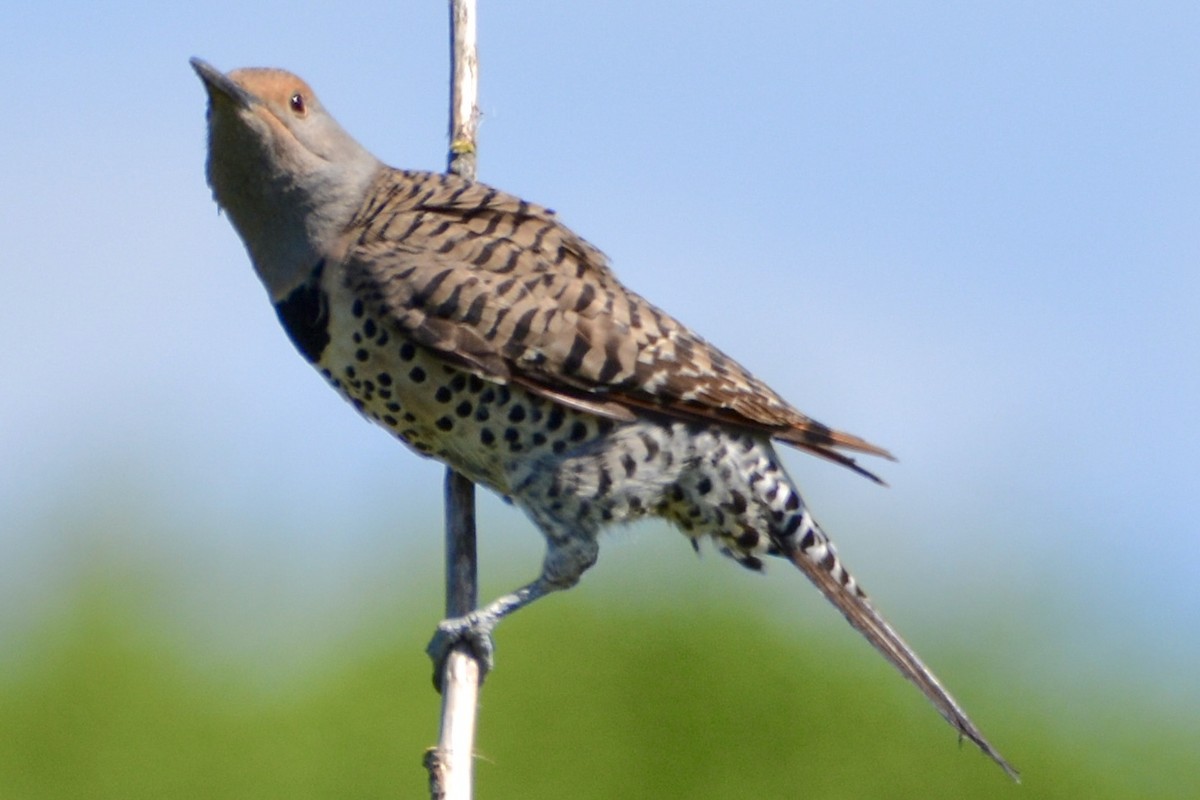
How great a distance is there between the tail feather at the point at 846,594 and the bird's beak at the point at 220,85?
2.04m

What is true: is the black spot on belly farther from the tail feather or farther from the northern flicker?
the tail feather

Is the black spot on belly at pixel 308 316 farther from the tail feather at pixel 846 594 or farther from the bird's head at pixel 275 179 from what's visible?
the tail feather at pixel 846 594

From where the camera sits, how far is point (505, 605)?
5.59m

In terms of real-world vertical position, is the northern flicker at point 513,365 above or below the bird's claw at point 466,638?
above

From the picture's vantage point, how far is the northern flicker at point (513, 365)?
5629mm

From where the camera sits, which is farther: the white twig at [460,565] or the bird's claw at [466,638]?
the bird's claw at [466,638]

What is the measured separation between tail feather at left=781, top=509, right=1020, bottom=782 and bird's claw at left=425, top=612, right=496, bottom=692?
104cm

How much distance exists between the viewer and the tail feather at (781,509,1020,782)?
19.1ft

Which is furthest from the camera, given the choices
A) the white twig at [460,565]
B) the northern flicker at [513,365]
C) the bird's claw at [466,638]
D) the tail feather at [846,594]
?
the tail feather at [846,594]

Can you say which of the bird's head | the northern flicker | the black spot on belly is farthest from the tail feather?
the bird's head

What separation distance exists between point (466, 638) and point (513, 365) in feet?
2.67

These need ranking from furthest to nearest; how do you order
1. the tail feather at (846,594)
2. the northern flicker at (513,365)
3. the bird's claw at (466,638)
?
the tail feather at (846,594), the northern flicker at (513,365), the bird's claw at (466,638)

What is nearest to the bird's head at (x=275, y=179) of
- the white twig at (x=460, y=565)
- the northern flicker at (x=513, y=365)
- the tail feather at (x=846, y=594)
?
the northern flicker at (x=513, y=365)

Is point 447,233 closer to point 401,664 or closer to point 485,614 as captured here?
point 485,614
